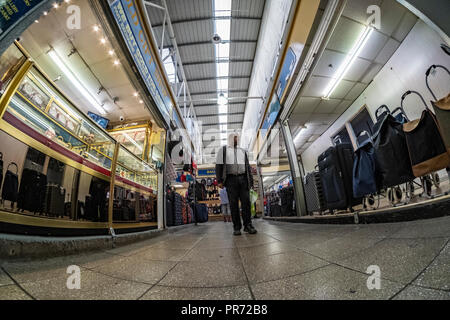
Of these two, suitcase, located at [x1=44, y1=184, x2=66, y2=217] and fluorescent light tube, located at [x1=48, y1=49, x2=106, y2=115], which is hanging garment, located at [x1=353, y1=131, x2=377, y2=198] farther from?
fluorescent light tube, located at [x1=48, y1=49, x2=106, y2=115]

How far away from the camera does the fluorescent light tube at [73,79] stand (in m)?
3.93

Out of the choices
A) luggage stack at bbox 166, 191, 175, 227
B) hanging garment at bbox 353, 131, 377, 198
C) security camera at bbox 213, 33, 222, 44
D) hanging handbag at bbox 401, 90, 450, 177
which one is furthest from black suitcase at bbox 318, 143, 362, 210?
security camera at bbox 213, 33, 222, 44

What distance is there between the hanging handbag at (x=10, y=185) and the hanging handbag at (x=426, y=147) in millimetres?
3721

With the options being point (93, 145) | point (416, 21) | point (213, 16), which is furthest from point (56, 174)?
point (213, 16)

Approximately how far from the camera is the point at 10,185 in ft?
4.40

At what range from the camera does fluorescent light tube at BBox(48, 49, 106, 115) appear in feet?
12.9

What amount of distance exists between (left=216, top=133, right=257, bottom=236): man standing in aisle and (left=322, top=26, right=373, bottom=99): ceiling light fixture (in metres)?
3.39

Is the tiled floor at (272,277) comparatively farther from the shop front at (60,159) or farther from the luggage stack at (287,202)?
the luggage stack at (287,202)

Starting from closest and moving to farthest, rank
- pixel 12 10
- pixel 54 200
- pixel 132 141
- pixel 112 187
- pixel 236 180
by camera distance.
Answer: pixel 12 10 → pixel 54 200 → pixel 112 187 → pixel 236 180 → pixel 132 141

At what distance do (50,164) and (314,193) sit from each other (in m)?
4.36

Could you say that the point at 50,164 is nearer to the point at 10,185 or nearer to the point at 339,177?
the point at 10,185

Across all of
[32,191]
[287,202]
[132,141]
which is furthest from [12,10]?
[287,202]

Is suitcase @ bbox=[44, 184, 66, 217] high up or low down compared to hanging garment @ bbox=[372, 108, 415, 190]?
down

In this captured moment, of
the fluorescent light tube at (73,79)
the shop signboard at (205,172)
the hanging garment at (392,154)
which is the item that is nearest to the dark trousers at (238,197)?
the hanging garment at (392,154)
